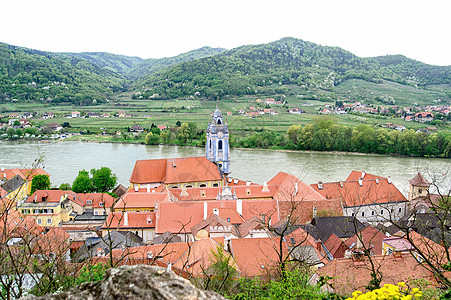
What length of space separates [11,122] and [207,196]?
193ft

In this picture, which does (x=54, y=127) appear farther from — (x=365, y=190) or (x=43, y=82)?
(x=365, y=190)

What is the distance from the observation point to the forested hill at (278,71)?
3691 inches

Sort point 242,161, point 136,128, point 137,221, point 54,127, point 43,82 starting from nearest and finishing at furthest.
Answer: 1. point 137,221
2. point 242,161
3. point 136,128
4. point 54,127
5. point 43,82

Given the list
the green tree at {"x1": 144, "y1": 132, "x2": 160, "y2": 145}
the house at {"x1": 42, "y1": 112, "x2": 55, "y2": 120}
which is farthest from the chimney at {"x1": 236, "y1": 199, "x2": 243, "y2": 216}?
the house at {"x1": 42, "y1": 112, "x2": 55, "y2": 120}

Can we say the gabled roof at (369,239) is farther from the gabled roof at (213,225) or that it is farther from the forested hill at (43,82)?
the forested hill at (43,82)

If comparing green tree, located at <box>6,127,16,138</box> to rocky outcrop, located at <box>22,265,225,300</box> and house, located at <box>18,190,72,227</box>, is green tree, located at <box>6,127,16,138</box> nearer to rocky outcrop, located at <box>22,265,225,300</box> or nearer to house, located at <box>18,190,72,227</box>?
house, located at <box>18,190,72,227</box>

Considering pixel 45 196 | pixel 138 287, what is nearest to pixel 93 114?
pixel 45 196

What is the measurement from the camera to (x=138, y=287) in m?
2.03

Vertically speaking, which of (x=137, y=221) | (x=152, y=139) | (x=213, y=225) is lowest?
(x=152, y=139)

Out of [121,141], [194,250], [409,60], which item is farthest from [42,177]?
[409,60]

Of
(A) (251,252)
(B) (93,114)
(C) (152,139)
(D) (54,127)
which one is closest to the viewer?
(A) (251,252)

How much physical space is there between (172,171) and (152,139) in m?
28.2

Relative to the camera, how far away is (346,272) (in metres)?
8.99

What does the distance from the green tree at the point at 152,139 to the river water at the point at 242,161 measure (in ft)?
5.18
